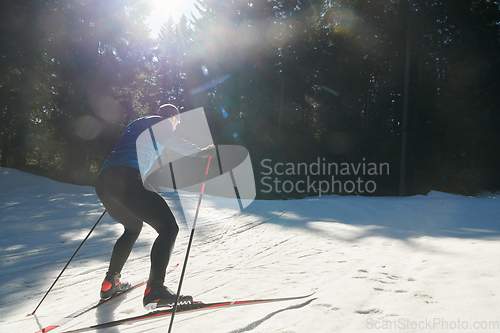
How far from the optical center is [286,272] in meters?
3.51

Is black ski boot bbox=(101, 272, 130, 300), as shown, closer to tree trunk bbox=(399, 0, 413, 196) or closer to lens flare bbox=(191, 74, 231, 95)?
tree trunk bbox=(399, 0, 413, 196)

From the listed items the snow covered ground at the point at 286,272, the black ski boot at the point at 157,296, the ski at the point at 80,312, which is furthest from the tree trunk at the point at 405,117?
the black ski boot at the point at 157,296

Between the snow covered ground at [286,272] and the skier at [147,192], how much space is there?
1.15ft

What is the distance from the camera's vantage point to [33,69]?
48.1ft

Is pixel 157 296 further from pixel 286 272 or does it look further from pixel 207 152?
pixel 286 272

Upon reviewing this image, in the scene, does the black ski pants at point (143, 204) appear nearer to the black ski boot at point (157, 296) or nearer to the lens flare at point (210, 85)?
the black ski boot at point (157, 296)

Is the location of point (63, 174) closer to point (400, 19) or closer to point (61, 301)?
point (61, 301)

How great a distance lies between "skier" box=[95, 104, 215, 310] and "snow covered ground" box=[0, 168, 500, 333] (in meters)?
0.35

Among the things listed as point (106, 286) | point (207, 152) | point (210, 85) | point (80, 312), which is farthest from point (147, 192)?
point (210, 85)

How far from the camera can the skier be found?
2350 millimetres

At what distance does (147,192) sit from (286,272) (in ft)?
6.54

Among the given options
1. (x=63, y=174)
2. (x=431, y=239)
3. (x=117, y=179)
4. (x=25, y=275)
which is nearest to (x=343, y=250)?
(x=431, y=239)

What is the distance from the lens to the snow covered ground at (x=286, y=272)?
2.11 m

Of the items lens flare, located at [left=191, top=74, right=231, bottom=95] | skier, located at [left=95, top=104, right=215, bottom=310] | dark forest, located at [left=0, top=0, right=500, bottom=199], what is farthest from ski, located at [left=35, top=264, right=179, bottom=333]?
lens flare, located at [left=191, top=74, right=231, bottom=95]
